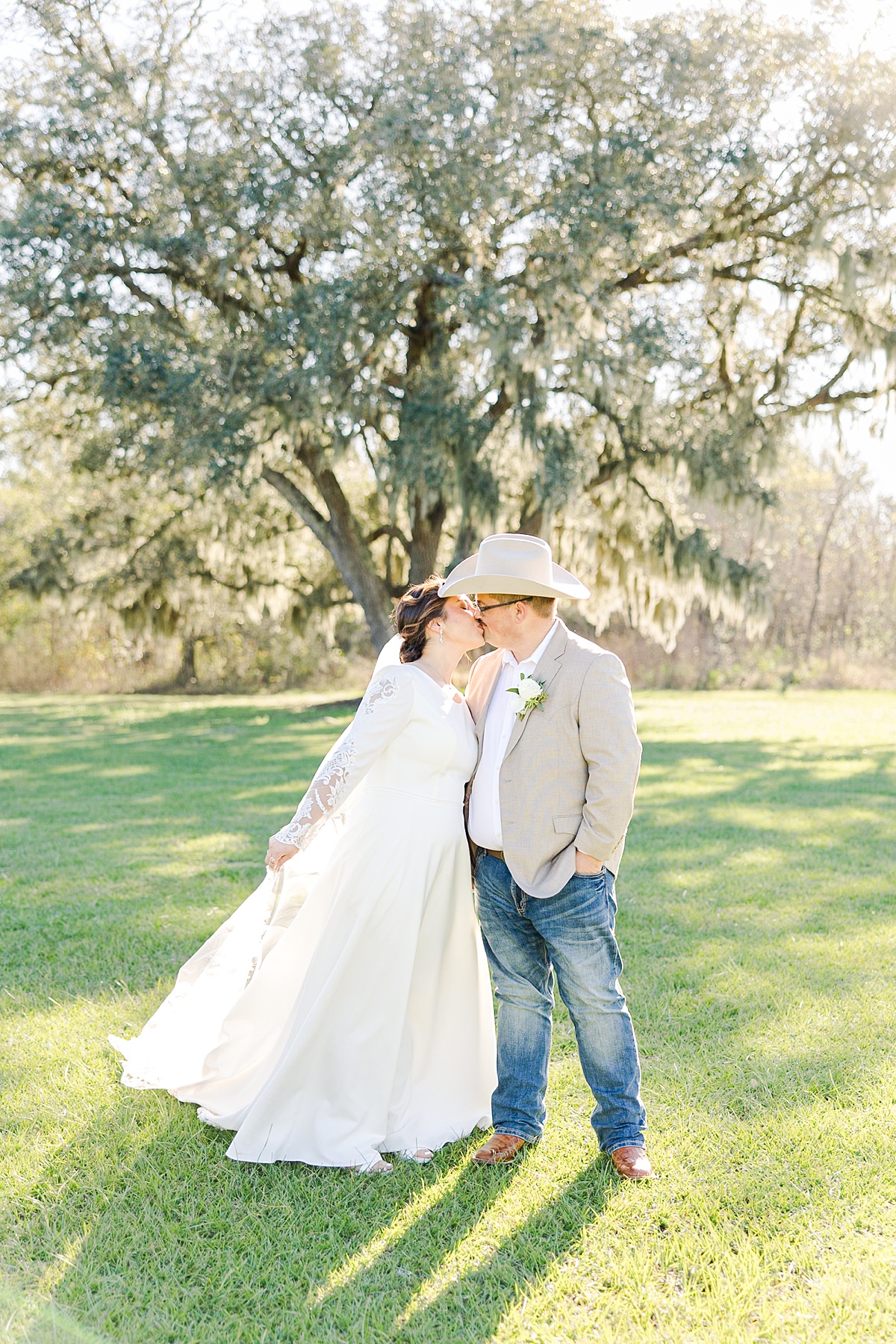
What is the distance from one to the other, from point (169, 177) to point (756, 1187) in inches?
503

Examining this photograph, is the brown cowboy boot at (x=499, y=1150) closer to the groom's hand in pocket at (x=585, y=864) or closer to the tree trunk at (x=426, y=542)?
the groom's hand in pocket at (x=585, y=864)

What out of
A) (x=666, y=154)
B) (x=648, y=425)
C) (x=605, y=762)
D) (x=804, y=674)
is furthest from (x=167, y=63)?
(x=804, y=674)

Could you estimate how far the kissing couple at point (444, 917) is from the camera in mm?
3086

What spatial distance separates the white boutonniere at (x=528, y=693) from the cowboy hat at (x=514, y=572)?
28cm

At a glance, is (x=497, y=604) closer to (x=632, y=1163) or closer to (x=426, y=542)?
(x=632, y=1163)

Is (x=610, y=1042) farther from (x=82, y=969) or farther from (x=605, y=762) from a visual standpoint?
(x=82, y=969)

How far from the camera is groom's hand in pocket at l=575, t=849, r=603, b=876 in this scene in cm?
305

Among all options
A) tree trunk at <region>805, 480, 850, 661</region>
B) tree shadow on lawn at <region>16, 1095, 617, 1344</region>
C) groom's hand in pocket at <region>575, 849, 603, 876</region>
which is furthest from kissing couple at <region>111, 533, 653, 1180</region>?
tree trunk at <region>805, 480, 850, 661</region>

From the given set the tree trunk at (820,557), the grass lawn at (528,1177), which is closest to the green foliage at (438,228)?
the grass lawn at (528,1177)

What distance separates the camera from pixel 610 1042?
3.12 meters

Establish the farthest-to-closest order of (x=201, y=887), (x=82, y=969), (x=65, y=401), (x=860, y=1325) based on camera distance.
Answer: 1. (x=65, y=401)
2. (x=201, y=887)
3. (x=82, y=969)
4. (x=860, y=1325)

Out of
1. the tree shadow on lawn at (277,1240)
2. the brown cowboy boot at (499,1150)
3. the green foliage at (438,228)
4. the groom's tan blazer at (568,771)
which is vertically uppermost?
the green foliage at (438,228)

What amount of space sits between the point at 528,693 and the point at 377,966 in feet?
3.28

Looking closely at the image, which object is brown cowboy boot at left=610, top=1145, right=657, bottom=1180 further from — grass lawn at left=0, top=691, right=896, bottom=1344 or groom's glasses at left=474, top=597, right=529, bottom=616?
groom's glasses at left=474, top=597, right=529, bottom=616
